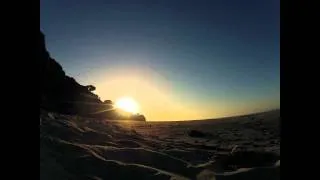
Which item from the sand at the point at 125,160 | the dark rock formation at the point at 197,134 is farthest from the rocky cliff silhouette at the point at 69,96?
the sand at the point at 125,160

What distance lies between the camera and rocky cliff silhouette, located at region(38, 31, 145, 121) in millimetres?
13789

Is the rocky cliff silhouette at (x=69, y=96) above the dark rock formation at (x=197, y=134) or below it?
above

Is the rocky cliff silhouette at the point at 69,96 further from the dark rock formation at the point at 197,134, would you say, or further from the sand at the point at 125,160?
the sand at the point at 125,160

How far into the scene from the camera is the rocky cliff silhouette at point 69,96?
1379cm

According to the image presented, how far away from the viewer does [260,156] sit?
7098 millimetres

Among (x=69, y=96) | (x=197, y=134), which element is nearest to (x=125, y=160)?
(x=197, y=134)

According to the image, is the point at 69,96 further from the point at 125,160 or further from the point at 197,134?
the point at 125,160

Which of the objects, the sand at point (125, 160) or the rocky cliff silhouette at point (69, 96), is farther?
the rocky cliff silhouette at point (69, 96)

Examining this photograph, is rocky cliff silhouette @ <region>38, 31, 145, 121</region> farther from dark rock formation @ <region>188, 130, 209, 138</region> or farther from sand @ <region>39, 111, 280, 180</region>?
sand @ <region>39, 111, 280, 180</region>

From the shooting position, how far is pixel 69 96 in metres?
15.0

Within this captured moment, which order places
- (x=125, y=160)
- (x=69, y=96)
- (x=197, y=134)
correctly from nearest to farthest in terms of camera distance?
(x=125, y=160) → (x=197, y=134) → (x=69, y=96)
